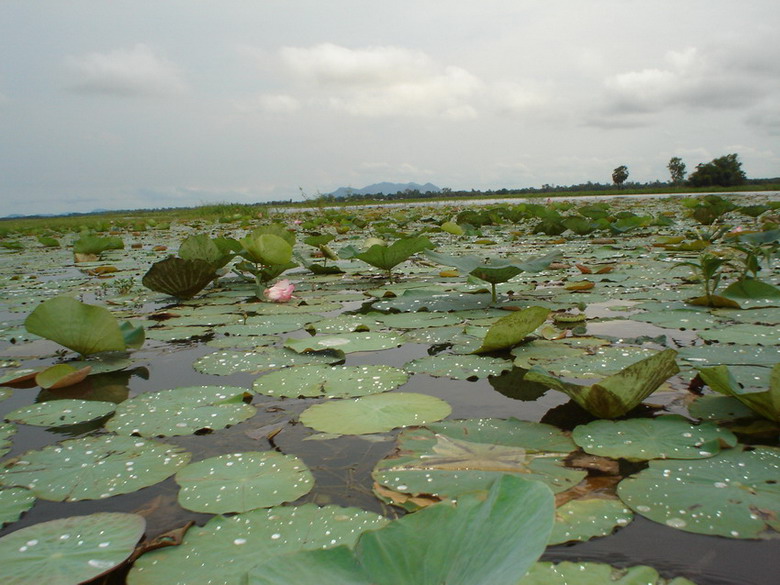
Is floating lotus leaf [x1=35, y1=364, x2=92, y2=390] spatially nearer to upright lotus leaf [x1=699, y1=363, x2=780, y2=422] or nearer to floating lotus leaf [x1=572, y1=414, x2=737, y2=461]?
floating lotus leaf [x1=572, y1=414, x2=737, y2=461]

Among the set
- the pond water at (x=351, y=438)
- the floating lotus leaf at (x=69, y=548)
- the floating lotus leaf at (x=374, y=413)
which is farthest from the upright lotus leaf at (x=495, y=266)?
the floating lotus leaf at (x=69, y=548)

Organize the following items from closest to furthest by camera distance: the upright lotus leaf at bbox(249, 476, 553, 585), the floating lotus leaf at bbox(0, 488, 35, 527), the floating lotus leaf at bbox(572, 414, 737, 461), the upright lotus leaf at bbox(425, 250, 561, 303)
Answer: the upright lotus leaf at bbox(249, 476, 553, 585), the floating lotus leaf at bbox(0, 488, 35, 527), the floating lotus leaf at bbox(572, 414, 737, 461), the upright lotus leaf at bbox(425, 250, 561, 303)

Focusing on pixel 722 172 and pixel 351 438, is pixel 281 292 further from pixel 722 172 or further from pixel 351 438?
pixel 722 172

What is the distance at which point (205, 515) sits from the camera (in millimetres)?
876

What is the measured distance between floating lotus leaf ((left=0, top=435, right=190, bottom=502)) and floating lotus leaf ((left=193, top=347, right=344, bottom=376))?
53cm

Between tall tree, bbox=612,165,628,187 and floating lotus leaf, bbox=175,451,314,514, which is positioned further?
tall tree, bbox=612,165,628,187

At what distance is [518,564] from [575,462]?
0.60 m

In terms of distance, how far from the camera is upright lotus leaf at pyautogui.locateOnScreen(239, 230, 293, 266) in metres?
2.98

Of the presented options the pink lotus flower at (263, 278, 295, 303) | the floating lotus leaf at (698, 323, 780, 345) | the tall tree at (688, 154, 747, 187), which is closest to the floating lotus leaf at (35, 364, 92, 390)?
the pink lotus flower at (263, 278, 295, 303)

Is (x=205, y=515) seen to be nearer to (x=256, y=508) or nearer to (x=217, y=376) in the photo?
(x=256, y=508)

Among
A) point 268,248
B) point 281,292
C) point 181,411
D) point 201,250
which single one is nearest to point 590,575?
point 181,411

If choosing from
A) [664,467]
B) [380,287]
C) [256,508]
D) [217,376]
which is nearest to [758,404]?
[664,467]

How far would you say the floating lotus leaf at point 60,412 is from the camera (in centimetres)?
130

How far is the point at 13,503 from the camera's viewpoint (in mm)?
916
